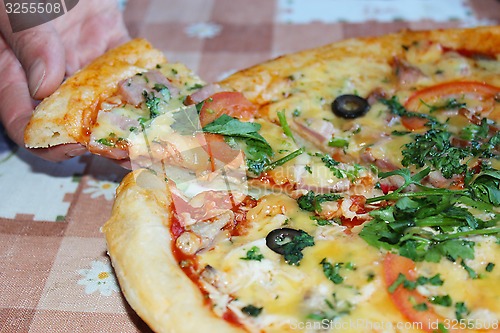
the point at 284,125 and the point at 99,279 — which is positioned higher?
the point at 284,125

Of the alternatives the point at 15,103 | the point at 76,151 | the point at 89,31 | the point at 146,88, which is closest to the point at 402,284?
the point at 146,88

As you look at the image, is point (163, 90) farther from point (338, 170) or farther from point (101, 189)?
point (338, 170)

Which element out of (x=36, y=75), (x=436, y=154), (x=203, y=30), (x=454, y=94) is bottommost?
(x=203, y=30)

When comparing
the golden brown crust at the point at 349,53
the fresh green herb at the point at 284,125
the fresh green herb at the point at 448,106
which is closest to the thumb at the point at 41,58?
the golden brown crust at the point at 349,53

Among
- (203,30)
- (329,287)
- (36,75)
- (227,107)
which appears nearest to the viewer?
(329,287)

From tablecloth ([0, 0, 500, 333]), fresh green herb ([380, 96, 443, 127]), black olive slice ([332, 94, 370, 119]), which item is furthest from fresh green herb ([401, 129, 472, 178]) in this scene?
tablecloth ([0, 0, 500, 333])

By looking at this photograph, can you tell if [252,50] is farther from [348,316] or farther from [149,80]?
[348,316]
